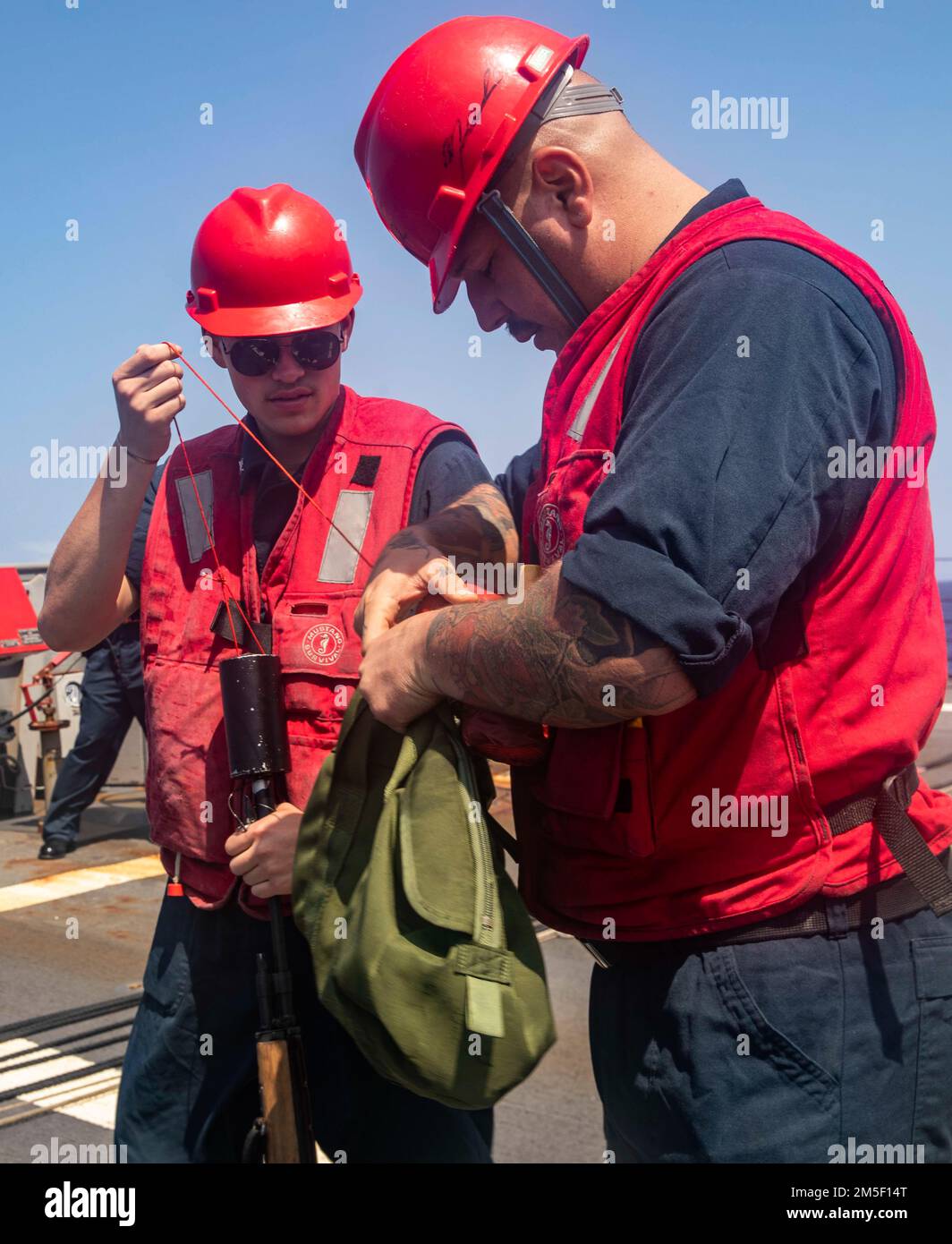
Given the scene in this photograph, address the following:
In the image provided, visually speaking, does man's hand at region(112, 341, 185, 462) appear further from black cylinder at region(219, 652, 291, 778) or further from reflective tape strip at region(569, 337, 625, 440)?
reflective tape strip at region(569, 337, 625, 440)

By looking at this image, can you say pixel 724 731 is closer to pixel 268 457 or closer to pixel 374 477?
pixel 374 477

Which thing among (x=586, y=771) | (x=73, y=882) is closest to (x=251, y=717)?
(x=586, y=771)

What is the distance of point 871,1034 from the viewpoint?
1.78 m

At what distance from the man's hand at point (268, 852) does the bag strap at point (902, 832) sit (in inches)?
43.5

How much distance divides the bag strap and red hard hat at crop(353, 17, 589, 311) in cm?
111

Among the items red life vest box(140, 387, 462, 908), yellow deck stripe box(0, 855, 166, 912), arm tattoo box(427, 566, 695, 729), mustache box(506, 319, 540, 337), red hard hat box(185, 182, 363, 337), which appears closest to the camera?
arm tattoo box(427, 566, 695, 729)

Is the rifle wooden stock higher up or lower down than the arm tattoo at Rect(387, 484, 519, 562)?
lower down

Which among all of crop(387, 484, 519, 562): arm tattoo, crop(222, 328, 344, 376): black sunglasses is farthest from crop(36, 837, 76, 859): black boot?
crop(387, 484, 519, 562): arm tattoo

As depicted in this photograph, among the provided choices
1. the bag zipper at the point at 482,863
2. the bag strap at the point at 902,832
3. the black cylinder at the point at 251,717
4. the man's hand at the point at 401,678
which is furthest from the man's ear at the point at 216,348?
the bag strap at the point at 902,832

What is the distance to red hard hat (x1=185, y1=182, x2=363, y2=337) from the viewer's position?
2.92 m

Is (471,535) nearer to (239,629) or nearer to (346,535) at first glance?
(346,535)

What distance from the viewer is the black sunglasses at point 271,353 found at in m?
2.87

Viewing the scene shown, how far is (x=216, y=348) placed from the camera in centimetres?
296
